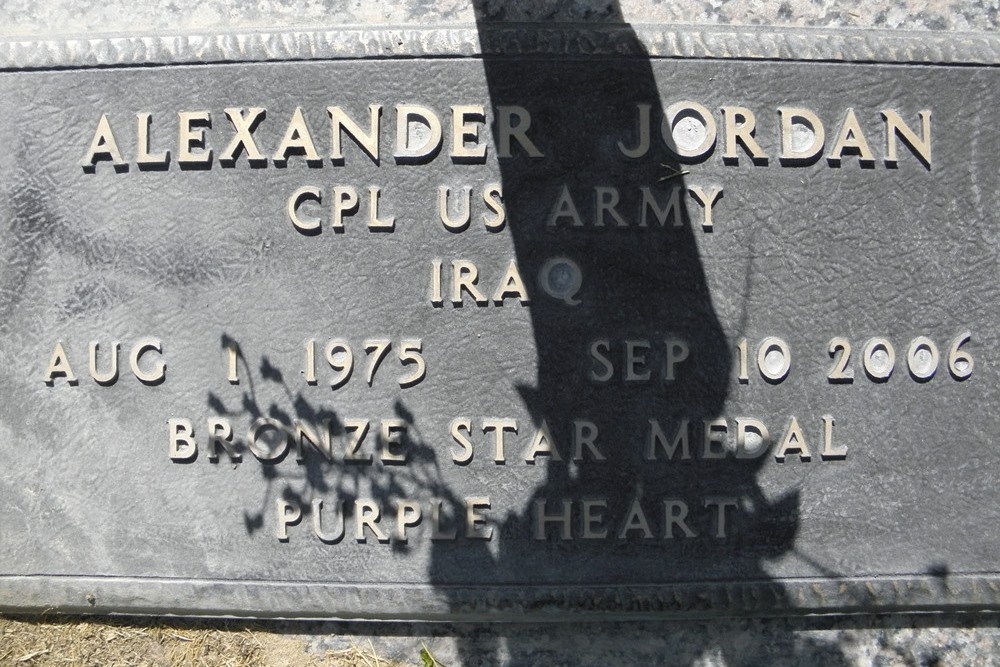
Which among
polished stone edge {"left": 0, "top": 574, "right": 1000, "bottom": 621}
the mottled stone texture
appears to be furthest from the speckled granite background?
polished stone edge {"left": 0, "top": 574, "right": 1000, "bottom": 621}

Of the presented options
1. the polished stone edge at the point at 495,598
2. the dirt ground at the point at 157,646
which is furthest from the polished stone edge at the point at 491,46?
the dirt ground at the point at 157,646

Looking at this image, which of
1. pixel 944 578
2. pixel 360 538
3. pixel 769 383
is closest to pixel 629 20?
pixel 769 383

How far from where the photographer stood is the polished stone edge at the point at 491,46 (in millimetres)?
2539

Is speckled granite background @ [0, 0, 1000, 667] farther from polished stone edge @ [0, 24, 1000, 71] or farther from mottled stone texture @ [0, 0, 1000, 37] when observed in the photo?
polished stone edge @ [0, 24, 1000, 71]

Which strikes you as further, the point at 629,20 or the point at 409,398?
the point at 629,20

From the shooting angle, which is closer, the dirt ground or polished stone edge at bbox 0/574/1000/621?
polished stone edge at bbox 0/574/1000/621

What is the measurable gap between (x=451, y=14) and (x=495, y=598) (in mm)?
1995

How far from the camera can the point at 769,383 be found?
101 inches

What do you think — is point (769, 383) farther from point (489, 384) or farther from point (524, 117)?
point (524, 117)

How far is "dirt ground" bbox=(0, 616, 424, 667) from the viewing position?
266 cm

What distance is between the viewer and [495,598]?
8.36ft

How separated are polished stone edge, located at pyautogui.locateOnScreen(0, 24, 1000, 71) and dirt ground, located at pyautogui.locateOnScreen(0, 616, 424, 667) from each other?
189cm

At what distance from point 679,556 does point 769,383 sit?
64 centimetres

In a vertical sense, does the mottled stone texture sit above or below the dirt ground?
above
